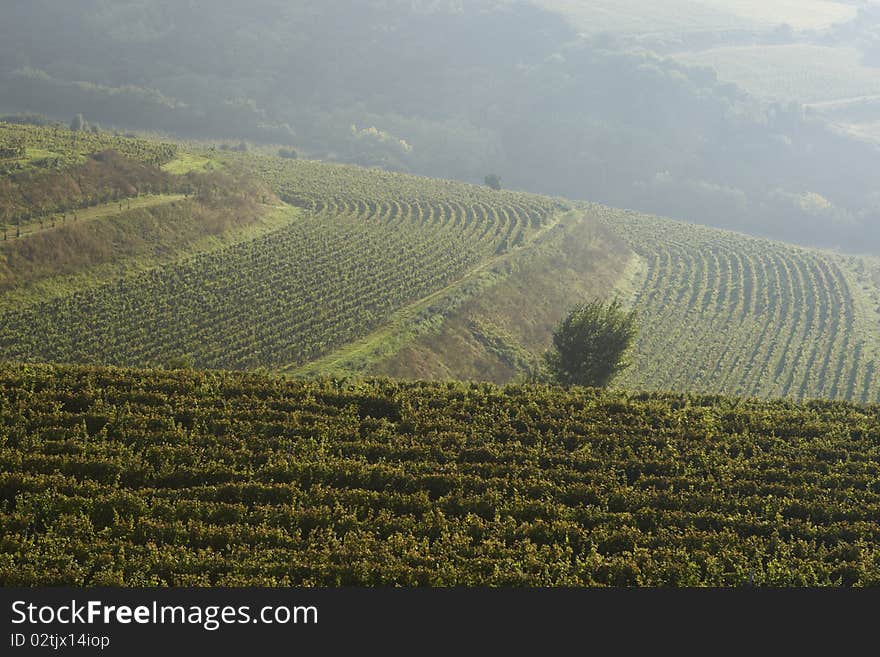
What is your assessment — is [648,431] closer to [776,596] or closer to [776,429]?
[776,429]

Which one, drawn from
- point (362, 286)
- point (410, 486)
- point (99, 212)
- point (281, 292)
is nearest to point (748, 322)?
point (362, 286)

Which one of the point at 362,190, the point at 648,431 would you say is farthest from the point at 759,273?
the point at 648,431

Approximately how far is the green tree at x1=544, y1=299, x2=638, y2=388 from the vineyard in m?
8.92

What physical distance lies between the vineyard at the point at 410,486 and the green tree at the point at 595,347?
8923 millimetres

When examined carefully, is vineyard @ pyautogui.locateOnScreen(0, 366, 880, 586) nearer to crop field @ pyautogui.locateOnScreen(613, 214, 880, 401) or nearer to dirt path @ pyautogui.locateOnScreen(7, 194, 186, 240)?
crop field @ pyautogui.locateOnScreen(613, 214, 880, 401)

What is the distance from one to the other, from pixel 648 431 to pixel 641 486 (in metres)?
4.93

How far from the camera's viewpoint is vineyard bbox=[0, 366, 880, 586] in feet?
66.9

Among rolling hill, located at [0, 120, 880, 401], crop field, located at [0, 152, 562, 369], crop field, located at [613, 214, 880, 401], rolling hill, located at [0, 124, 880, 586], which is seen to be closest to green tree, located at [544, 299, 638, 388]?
rolling hill, located at [0, 124, 880, 586]

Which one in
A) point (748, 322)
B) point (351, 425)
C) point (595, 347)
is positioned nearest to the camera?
point (351, 425)

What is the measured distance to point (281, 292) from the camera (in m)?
54.8

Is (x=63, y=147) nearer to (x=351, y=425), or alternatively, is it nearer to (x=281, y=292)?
(x=281, y=292)

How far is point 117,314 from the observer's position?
47031mm

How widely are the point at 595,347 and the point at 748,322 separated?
38379 mm

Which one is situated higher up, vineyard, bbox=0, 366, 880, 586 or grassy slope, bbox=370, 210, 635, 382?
Answer: grassy slope, bbox=370, 210, 635, 382
